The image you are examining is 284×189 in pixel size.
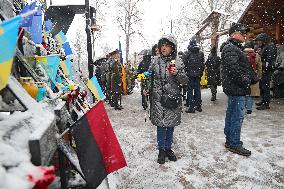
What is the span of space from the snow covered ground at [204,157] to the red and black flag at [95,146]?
4.40 feet

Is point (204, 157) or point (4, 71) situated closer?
point (4, 71)

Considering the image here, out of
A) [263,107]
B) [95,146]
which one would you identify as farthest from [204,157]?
[263,107]

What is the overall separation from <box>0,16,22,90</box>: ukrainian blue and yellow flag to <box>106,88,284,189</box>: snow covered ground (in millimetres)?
2613

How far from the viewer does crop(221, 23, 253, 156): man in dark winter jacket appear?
440cm

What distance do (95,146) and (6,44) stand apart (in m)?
1.16

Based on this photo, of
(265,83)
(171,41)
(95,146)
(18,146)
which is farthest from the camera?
(265,83)

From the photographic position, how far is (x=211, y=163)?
4.36 metres

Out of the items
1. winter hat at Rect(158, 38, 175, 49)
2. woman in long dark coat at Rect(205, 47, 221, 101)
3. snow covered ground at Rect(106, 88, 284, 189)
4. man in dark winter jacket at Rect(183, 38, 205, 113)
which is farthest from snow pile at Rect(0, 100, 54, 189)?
woman in long dark coat at Rect(205, 47, 221, 101)

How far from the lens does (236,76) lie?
4.41m

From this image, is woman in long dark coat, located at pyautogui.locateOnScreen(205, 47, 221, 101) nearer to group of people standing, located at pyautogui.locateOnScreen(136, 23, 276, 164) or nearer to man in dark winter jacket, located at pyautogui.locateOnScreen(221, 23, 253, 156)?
group of people standing, located at pyautogui.locateOnScreen(136, 23, 276, 164)

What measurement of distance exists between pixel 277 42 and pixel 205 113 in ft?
18.8

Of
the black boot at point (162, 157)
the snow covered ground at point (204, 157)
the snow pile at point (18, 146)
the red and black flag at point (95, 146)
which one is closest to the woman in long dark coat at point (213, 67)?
the snow covered ground at point (204, 157)

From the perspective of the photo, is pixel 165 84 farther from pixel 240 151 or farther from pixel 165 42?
pixel 240 151

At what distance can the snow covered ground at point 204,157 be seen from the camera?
3744 millimetres
